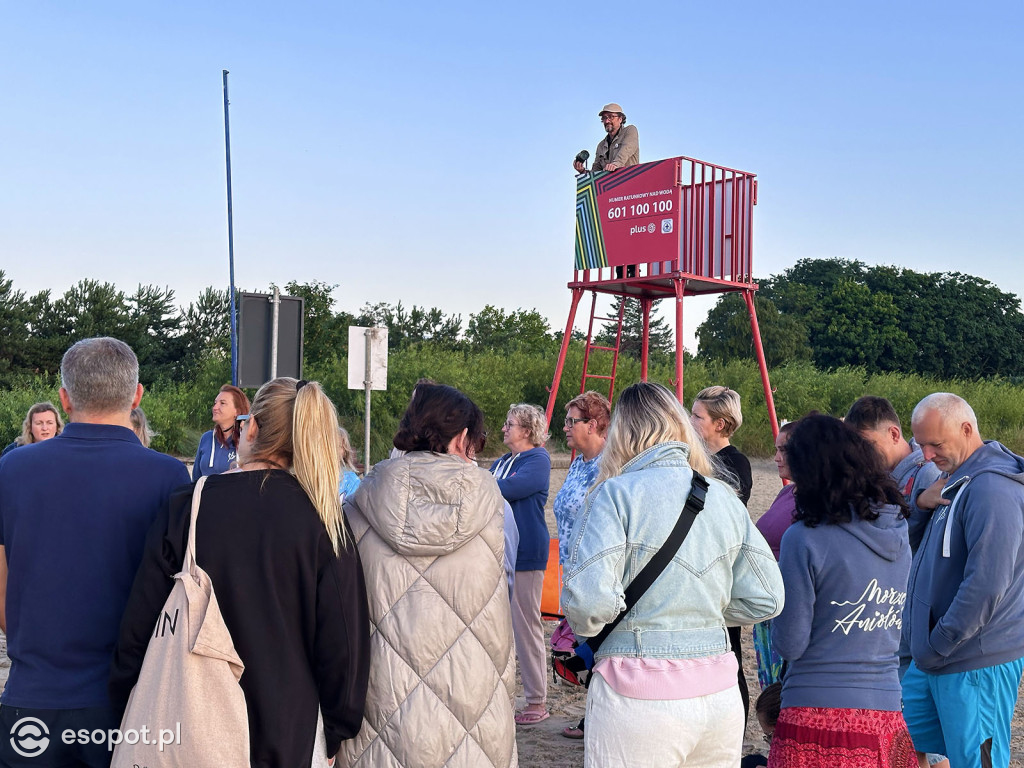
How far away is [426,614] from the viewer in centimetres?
298

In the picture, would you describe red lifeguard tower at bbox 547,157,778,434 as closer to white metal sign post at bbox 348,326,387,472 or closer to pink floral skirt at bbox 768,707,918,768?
white metal sign post at bbox 348,326,387,472

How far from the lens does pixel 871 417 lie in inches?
170

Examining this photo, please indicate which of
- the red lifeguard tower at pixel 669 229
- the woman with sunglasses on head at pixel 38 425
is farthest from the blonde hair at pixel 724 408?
the red lifeguard tower at pixel 669 229

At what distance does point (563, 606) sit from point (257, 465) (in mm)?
959

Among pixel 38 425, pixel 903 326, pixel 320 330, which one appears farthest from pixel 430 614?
pixel 903 326

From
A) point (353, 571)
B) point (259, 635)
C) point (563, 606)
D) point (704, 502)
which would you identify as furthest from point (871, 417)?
point (259, 635)

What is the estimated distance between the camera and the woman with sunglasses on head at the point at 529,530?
541 centimetres

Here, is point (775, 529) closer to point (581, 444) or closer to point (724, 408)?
point (724, 408)

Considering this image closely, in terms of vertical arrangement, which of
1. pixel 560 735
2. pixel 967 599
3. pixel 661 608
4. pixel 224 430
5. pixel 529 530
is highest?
pixel 224 430

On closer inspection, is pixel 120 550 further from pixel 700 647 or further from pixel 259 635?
pixel 700 647

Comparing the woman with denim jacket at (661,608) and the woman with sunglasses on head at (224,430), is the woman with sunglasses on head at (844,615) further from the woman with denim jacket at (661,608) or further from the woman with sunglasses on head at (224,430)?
the woman with sunglasses on head at (224,430)

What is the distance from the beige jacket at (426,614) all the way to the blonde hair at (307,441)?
0.20 m

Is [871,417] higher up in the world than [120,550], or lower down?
higher up

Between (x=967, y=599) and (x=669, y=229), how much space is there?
8.17 meters
